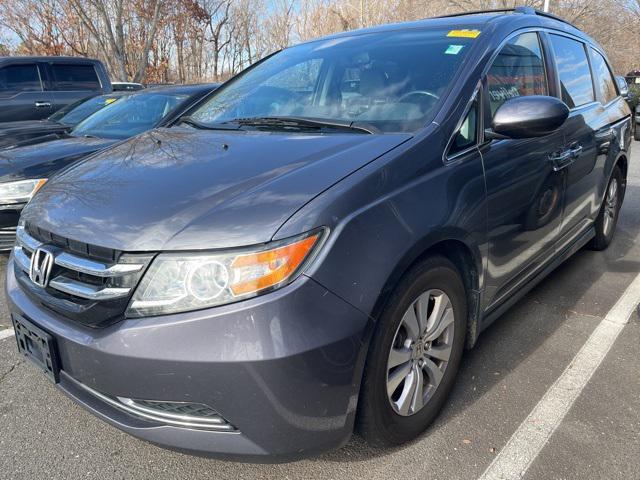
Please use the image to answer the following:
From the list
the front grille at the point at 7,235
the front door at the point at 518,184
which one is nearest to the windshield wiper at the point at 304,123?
the front door at the point at 518,184

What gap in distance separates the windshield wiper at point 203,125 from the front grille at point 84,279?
39.9 inches

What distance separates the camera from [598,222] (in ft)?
13.7

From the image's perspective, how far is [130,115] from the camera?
525 cm

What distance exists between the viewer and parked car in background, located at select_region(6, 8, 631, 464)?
5.10 feet

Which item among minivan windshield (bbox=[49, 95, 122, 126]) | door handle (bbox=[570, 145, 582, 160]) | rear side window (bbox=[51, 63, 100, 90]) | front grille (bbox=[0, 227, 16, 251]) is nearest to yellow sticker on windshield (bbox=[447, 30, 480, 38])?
door handle (bbox=[570, 145, 582, 160])

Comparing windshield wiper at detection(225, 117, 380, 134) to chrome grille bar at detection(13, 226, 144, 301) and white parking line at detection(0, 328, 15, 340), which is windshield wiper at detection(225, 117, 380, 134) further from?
white parking line at detection(0, 328, 15, 340)

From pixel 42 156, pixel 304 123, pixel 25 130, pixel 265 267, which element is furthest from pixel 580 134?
pixel 25 130

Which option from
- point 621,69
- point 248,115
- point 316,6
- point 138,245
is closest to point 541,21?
point 248,115

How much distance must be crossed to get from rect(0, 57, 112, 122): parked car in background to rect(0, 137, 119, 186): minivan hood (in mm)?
4587

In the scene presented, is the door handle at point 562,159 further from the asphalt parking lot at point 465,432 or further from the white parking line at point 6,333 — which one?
the white parking line at point 6,333

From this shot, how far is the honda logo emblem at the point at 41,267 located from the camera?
1.82m

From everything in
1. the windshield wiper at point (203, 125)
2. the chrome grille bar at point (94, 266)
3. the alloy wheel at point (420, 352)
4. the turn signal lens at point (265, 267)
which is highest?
the windshield wiper at point (203, 125)

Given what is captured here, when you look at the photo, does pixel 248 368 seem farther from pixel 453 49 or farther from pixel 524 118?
pixel 453 49

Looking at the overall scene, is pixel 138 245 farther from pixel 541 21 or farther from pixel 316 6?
pixel 316 6
